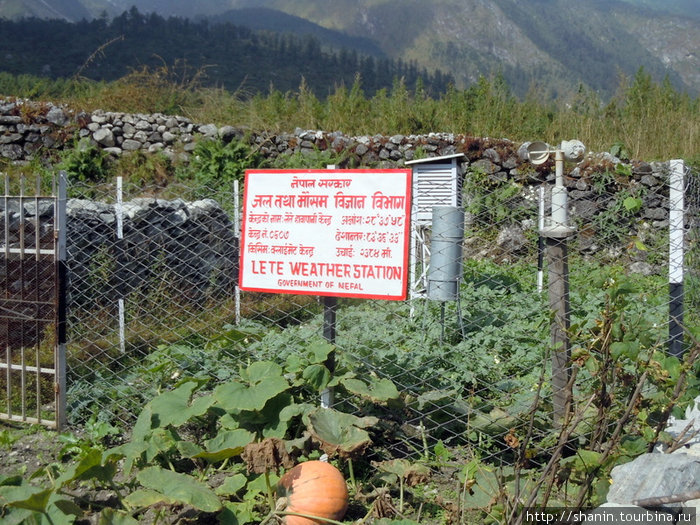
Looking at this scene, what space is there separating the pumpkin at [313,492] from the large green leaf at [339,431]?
15cm

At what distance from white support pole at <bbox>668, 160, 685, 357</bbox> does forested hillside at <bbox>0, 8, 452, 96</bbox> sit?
2173cm

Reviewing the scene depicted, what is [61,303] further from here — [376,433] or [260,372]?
[376,433]

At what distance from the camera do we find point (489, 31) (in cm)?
11844

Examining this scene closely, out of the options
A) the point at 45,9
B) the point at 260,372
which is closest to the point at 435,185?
the point at 260,372

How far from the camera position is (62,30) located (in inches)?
1229

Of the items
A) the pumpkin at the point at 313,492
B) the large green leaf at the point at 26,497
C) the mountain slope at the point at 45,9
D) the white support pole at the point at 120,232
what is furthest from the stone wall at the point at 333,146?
the mountain slope at the point at 45,9

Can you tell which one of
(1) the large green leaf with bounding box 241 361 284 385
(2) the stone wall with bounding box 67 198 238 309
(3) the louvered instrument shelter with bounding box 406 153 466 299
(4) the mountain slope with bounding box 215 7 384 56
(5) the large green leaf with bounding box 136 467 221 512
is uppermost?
(4) the mountain slope with bounding box 215 7 384 56

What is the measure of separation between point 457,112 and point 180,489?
11.2m

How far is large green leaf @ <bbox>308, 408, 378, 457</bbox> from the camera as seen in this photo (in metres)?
2.97

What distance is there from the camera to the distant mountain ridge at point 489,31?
97.2 meters

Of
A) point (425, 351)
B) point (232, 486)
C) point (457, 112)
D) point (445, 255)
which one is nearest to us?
point (232, 486)

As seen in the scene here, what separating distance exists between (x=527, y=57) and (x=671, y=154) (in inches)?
4160

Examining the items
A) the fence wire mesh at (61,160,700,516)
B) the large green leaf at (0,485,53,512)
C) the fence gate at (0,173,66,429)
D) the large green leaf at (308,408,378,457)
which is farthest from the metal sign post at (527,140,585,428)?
the fence gate at (0,173,66,429)

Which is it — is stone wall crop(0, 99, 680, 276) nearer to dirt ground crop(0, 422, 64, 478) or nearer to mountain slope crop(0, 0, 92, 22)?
dirt ground crop(0, 422, 64, 478)
